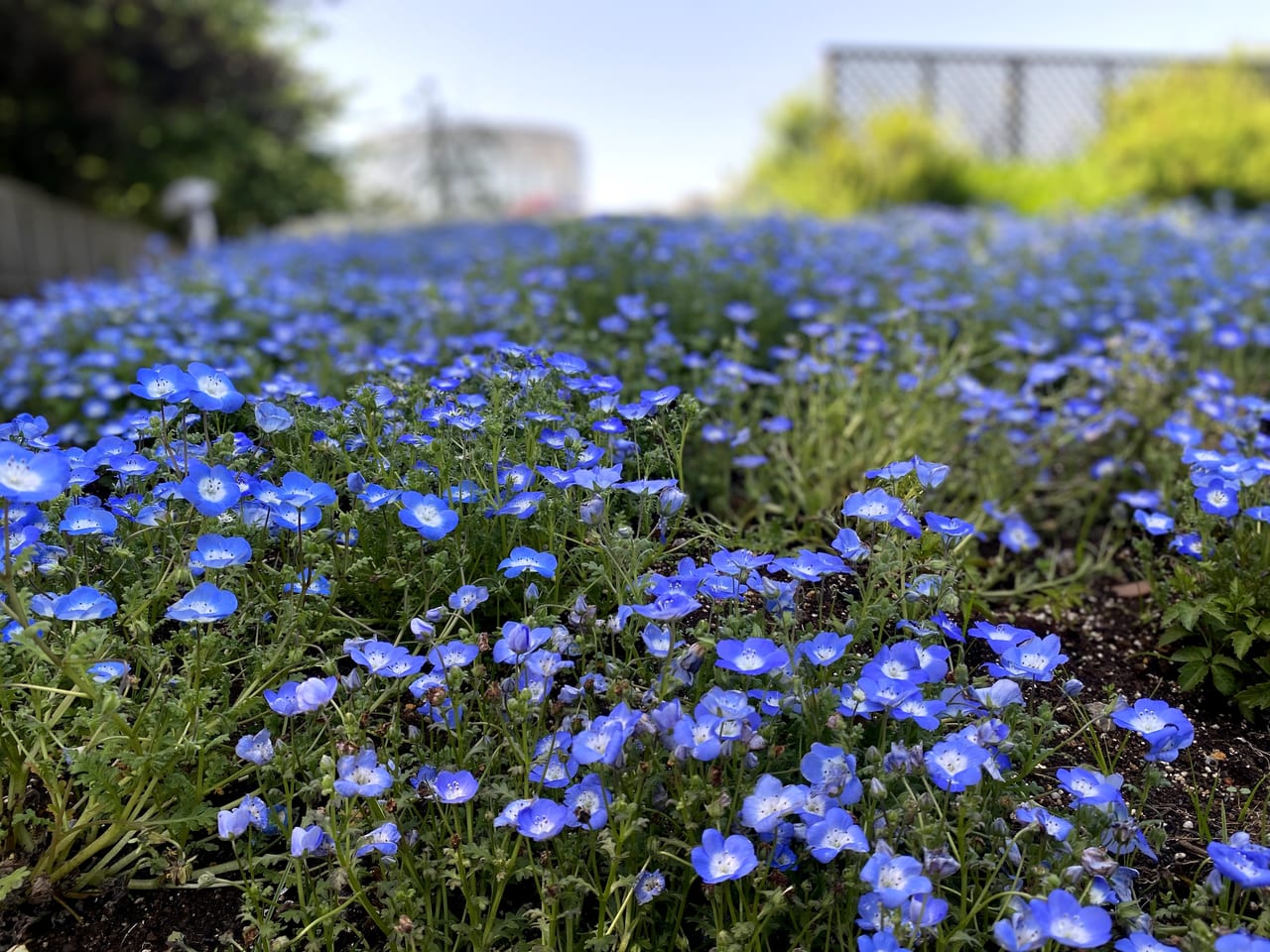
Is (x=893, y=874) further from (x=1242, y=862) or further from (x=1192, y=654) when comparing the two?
(x=1192, y=654)

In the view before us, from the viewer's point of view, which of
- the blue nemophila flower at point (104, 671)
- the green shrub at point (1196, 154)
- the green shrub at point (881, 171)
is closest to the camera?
the blue nemophila flower at point (104, 671)

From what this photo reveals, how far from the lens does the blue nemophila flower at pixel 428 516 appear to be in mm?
1602

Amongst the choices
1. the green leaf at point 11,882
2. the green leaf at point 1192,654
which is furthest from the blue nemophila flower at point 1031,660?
the green leaf at point 11,882

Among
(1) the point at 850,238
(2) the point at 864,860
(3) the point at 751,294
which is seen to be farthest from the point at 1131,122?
(2) the point at 864,860

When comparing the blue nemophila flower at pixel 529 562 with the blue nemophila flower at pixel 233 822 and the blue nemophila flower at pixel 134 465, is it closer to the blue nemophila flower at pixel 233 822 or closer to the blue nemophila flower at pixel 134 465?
the blue nemophila flower at pixel 233 822

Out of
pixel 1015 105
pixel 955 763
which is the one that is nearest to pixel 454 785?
pixel 955 763

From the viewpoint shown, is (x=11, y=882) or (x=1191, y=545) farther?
(x=1191, y=545)

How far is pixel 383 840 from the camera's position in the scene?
1.38 meters

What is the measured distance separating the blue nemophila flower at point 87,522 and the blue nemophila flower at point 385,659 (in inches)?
19.1

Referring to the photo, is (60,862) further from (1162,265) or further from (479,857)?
(1162,265)

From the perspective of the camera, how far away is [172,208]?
10125 mm

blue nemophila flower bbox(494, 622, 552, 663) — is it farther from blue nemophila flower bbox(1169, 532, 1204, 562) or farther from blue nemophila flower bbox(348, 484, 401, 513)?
blue nemophila flower bbox(1169, 532, 1204, 562)

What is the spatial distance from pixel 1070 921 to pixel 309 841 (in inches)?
38.9

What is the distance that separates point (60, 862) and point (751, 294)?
9.56ft
